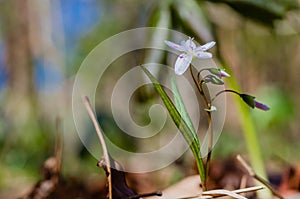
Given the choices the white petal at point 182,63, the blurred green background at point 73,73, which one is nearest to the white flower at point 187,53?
the white petal at point 182,63

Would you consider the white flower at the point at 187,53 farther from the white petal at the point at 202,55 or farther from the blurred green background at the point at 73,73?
the blurred green background at the point at 73,73

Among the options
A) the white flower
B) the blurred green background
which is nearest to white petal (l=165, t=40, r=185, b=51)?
the white flower

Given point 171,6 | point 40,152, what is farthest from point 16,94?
point 171,6

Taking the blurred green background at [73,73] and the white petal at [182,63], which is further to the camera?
the blurred green background at [73,73]

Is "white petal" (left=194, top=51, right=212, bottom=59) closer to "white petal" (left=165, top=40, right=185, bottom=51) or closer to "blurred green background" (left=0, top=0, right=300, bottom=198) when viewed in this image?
"white petal" (left=165, top=40, right=185, bottom=51)

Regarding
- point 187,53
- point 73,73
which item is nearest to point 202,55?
point 187,53

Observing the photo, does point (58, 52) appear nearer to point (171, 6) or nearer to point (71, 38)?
point (71, 38)

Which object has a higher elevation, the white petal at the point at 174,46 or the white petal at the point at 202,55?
the white petal at the point at 174,46

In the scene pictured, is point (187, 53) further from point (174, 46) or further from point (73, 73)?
point (73, 73)
